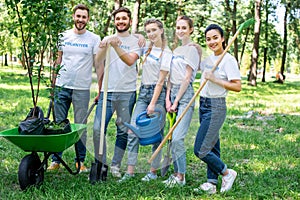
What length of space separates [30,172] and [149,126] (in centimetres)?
114

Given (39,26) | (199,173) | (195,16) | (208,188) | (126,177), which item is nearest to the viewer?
(208,188)


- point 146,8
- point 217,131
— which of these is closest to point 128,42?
point 217,131

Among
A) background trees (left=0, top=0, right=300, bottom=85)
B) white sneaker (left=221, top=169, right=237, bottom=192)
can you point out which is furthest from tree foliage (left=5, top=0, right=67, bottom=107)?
white sneaker (left=221, top=169, right=237, bottom=192)

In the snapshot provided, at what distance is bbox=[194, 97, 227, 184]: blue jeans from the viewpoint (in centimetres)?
392

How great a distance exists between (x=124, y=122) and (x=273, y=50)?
105 ft

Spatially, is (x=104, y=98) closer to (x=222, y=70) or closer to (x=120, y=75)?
(x=120, y=75)

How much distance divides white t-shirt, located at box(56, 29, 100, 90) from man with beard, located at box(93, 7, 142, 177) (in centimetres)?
40

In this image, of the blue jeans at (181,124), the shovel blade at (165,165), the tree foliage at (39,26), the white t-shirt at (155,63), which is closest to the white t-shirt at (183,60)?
the white t-shirt at (155,63)

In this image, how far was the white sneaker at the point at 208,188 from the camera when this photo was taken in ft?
13.5

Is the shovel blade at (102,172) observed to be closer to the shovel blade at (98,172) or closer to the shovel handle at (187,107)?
the shovel blade at (98,172)

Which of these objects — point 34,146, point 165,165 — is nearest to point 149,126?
point 165,165

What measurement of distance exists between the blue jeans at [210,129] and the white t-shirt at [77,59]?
1.28 metres

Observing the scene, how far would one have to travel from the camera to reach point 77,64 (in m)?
4.53

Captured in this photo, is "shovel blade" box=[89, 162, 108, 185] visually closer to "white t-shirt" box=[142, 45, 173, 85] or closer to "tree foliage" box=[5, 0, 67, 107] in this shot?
"tree foliage" box=[5, 0, 67, 107]
